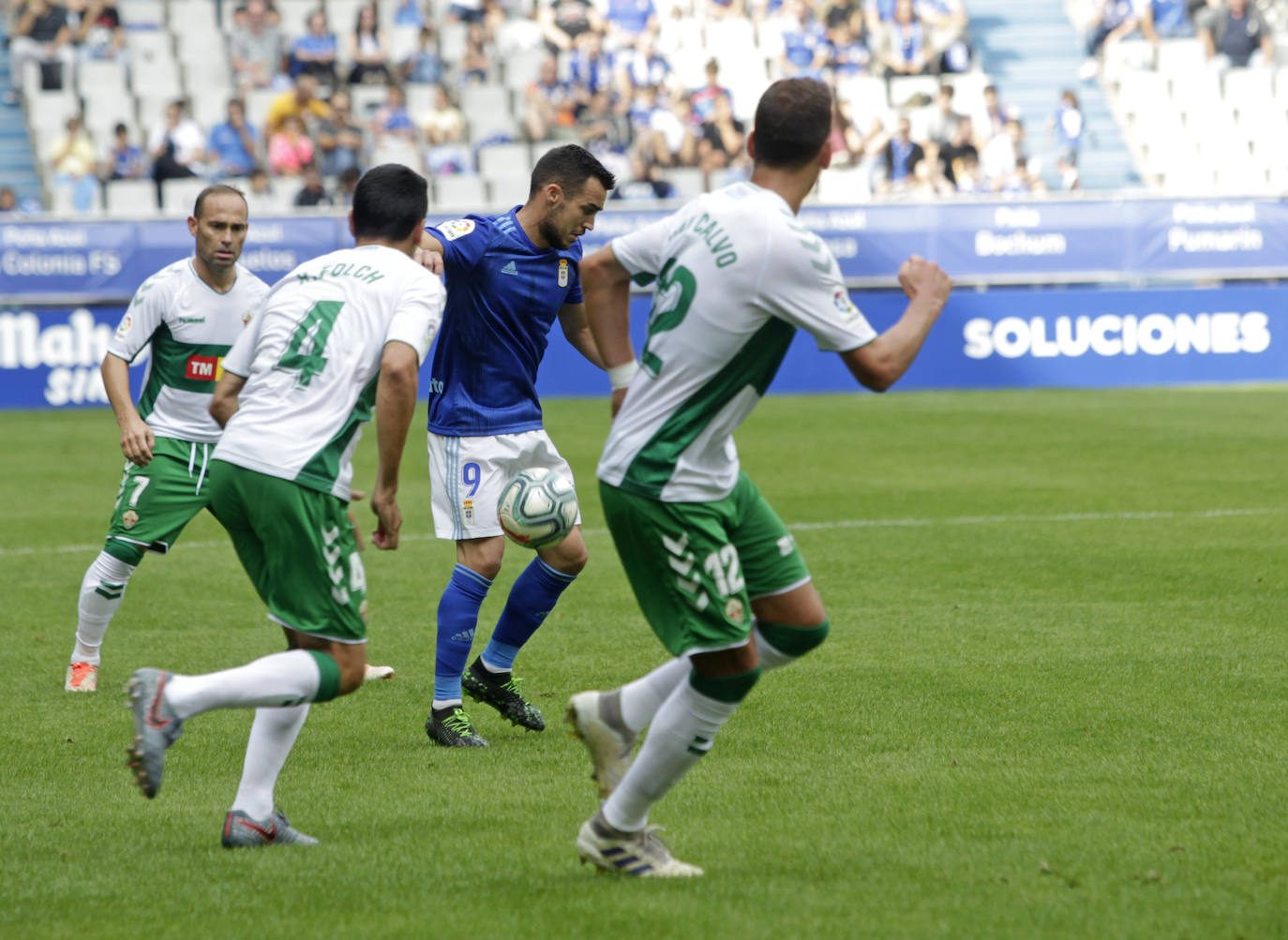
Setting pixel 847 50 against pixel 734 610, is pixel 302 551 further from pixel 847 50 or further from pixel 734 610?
pixel 847 50

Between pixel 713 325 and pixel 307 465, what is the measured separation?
3.84 feet

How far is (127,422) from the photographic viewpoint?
6.38 m

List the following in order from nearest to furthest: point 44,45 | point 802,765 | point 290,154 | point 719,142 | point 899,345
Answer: point 899,345, point 802,765, point 290,154, point 719,142, point 44,45

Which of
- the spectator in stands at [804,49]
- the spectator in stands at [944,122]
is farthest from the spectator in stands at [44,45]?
the spectator in stands at [944,122]

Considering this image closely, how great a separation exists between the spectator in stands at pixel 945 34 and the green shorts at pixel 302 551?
79.5ft

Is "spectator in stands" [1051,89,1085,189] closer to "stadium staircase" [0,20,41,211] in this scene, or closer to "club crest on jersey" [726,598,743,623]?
"stadium staircase" [0,20,41,211]

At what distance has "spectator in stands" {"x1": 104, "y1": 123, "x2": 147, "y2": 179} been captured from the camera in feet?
75.2

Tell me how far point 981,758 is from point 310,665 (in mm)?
2269

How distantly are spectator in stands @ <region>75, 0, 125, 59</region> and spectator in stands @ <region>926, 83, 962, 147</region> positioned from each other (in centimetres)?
1273

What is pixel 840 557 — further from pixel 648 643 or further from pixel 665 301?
pixel 665 301

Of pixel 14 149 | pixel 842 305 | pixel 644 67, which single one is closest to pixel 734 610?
pixel 842 305

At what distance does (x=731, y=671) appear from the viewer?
4.13 m

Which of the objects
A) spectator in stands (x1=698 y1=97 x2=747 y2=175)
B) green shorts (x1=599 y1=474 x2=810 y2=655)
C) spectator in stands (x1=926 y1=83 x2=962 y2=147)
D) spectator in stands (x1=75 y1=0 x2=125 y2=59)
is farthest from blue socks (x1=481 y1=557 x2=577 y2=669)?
spectator in stands (x1=75 y1=0 x2=125 y2=59)

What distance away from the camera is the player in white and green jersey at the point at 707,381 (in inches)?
157
